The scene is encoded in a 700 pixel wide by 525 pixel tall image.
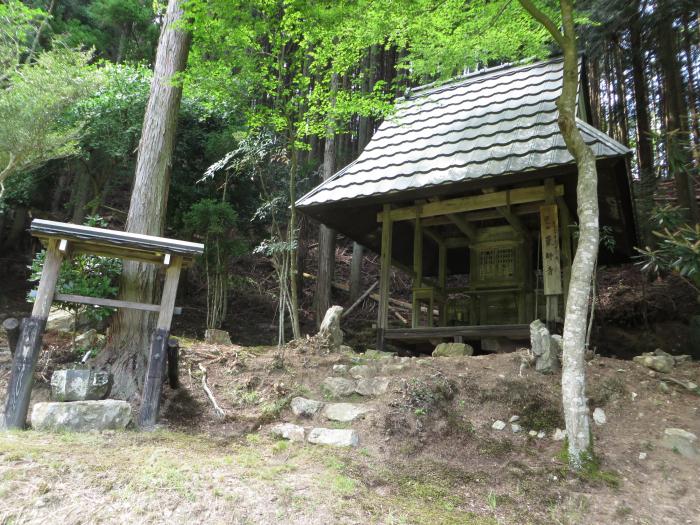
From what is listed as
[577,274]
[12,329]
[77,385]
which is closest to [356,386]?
[577,274]

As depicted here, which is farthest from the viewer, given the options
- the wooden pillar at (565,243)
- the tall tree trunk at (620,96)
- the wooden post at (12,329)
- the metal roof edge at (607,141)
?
the tall tree trunk at (620,96)

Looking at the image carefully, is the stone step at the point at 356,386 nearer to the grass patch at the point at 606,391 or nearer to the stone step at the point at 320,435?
the stone step at the point at 320,435

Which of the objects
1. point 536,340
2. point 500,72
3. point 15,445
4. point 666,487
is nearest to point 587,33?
point 500,72

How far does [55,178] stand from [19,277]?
289 centimetres

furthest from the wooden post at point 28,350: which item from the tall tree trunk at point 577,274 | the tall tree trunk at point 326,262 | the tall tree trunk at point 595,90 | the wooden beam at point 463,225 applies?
the tall tree trunk at point 595,90

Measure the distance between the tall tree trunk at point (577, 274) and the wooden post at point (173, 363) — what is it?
12.2 feet

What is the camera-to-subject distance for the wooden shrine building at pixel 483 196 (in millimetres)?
6457

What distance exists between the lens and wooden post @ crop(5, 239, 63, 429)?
13.8 ft

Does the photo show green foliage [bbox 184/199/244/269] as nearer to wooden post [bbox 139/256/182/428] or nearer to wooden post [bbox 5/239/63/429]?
wooden post [bbox 139/256/182/428]

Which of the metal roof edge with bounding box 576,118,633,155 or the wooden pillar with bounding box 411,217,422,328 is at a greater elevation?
the metal roof edge with bounding box 576,118,633,155

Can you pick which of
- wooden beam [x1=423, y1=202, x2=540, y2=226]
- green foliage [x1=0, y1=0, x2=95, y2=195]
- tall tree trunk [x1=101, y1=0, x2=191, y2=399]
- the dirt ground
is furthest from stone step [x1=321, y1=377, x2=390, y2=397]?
green foliage [x1=0, y1=0, x2=95, y2=195]

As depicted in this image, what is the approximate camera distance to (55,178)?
1375cm

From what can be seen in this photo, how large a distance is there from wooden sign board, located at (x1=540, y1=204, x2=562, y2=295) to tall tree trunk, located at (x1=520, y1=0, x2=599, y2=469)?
2.37 metres

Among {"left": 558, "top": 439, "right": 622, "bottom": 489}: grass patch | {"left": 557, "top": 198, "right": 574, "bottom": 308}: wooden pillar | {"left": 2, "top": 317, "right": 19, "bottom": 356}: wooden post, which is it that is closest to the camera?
{"left": 558, "top": 439, "right": 622, "bottom": 489}: grass patch
